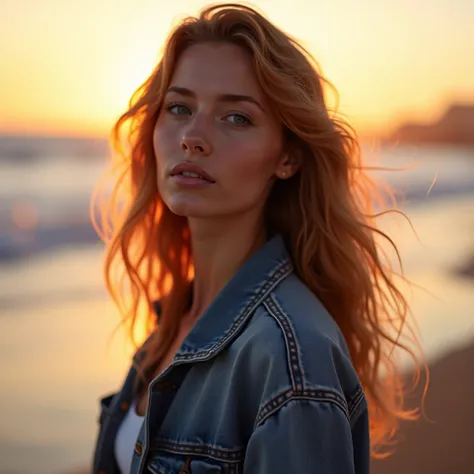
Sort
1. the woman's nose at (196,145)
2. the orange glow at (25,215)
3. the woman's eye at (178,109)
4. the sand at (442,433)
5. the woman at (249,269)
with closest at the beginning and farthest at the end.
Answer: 1. the woman at (249,269)
2. the woman's nose at (196,145)
3. the woman's eye at (178,109)
4. the sand at (442,433)
5. the orange glow at (25,215)

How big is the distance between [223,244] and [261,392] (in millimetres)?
813

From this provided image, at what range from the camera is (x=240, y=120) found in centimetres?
256

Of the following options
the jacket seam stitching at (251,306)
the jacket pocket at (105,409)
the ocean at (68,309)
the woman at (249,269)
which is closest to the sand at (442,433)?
the ocean at (68,309)

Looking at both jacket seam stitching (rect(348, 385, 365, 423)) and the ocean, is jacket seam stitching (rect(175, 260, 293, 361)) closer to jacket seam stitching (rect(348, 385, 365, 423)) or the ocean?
jacket seam stitching (rect(348, 385, 365, 423))

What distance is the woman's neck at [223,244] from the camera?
2721mm

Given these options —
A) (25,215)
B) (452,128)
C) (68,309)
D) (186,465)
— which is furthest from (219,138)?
(452,128)

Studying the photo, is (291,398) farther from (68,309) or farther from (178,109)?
(68,309)

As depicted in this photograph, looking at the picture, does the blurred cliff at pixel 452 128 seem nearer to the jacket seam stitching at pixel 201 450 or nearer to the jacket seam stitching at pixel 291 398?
the jacket seam stitching at pixel 201 450

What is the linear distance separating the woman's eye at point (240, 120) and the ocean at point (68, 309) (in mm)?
710

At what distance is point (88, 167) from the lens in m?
24.5

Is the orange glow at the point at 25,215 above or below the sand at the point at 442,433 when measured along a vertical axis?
below

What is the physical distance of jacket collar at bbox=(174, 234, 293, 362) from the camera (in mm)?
2352

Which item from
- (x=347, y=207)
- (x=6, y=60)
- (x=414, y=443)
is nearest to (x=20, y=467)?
(x=414, y=443)

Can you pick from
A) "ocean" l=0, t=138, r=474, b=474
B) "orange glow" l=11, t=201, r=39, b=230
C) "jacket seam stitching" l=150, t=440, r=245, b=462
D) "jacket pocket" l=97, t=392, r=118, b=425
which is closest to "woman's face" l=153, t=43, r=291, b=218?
"ocean" l=0, t=138, r=474, b=474
